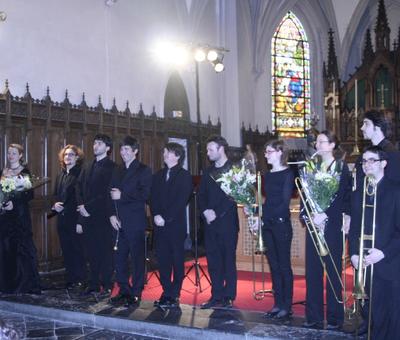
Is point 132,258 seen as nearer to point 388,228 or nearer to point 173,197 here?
point 173,197

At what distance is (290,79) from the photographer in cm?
1641

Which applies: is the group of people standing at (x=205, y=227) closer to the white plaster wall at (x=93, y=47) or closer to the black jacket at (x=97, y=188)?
the black jacket at (x=97, y=188)

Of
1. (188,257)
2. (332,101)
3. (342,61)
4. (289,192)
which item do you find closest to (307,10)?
(342,61)

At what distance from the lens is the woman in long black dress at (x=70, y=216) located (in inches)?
251

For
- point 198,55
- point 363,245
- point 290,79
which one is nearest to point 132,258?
point 363,245

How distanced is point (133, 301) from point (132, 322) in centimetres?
55

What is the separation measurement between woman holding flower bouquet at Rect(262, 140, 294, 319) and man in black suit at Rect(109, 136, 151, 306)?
1396 mm

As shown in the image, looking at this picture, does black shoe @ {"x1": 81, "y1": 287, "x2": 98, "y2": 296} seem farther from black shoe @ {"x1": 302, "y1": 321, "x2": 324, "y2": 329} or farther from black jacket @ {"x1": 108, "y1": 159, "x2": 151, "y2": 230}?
black shoe @ {"x1": 302, "y1": 321, "x2": 324, "y2": 329}

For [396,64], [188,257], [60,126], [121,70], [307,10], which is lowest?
[188,257]

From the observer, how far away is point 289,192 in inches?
189

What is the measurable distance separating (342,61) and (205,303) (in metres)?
12.7

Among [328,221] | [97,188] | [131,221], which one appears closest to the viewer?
[328,221]

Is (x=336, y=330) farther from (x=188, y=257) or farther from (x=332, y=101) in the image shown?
(x=332, y=101)

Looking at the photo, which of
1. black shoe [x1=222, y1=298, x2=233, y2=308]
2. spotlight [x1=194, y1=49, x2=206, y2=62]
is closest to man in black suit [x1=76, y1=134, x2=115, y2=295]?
black shoe [x1=222, y1=298, x2=233, y2=308]
